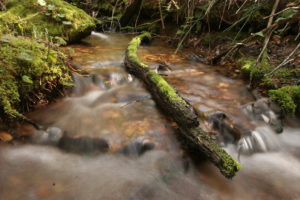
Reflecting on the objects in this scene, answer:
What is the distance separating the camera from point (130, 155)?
2629 mm

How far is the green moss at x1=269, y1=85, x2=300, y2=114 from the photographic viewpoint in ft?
10.8

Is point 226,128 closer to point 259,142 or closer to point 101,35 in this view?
point 259,142

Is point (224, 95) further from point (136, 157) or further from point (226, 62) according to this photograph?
point (136, 157)

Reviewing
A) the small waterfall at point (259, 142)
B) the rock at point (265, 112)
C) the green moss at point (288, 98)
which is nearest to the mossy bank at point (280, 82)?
the green moss at point (288, 98)

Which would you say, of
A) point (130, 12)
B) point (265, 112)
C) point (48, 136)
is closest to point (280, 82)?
point (265, 112)

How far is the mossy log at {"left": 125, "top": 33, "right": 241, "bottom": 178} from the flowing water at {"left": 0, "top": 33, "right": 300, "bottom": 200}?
177mm

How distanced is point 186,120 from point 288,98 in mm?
1770

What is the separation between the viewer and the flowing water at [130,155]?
7.25 feet

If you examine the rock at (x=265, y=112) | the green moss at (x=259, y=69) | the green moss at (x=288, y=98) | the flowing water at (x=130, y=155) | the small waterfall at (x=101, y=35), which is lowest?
the flowing water at (x=130, y=155)

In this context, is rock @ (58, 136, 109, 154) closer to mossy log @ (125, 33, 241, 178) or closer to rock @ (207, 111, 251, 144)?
mossy log @ (125, 33, 241, 178)

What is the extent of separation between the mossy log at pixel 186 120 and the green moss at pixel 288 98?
→ 1505 mm

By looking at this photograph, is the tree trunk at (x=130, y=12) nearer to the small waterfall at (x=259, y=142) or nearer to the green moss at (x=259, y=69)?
the green moss at (x=259, y=69)

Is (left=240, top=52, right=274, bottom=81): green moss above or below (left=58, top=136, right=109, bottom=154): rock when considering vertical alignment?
above

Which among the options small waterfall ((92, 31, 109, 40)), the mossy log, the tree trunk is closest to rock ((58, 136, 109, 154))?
the mossy log
